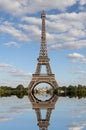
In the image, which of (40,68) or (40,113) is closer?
(40,113)

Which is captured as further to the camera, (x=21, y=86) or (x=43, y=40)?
(x=21, y=86)

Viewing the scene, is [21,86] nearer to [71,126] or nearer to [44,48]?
[44,48]

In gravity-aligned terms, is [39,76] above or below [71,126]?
above

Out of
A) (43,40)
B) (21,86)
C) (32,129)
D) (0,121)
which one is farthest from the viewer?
(21,86)

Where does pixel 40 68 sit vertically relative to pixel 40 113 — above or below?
above

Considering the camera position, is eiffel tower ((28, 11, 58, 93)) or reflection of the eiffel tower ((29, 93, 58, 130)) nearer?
reflection of the eiffel tower ((29, 93, 58, 130))

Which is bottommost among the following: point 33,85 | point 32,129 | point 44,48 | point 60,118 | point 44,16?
point 32,129

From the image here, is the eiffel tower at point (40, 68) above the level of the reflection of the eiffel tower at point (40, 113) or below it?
above

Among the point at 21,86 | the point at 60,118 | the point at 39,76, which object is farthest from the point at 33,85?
the point at 60,118

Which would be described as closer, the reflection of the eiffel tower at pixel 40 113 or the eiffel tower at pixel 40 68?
the reflection of the eiffel tower at pixel 40 113

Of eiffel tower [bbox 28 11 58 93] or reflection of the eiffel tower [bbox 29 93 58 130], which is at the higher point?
eiffel tower [bbox 28 11 58 93]

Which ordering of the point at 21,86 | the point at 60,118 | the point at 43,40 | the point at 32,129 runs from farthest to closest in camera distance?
the point at 21,86 < the point at 43,40 < the point at 60,118 < the point at 32,129
